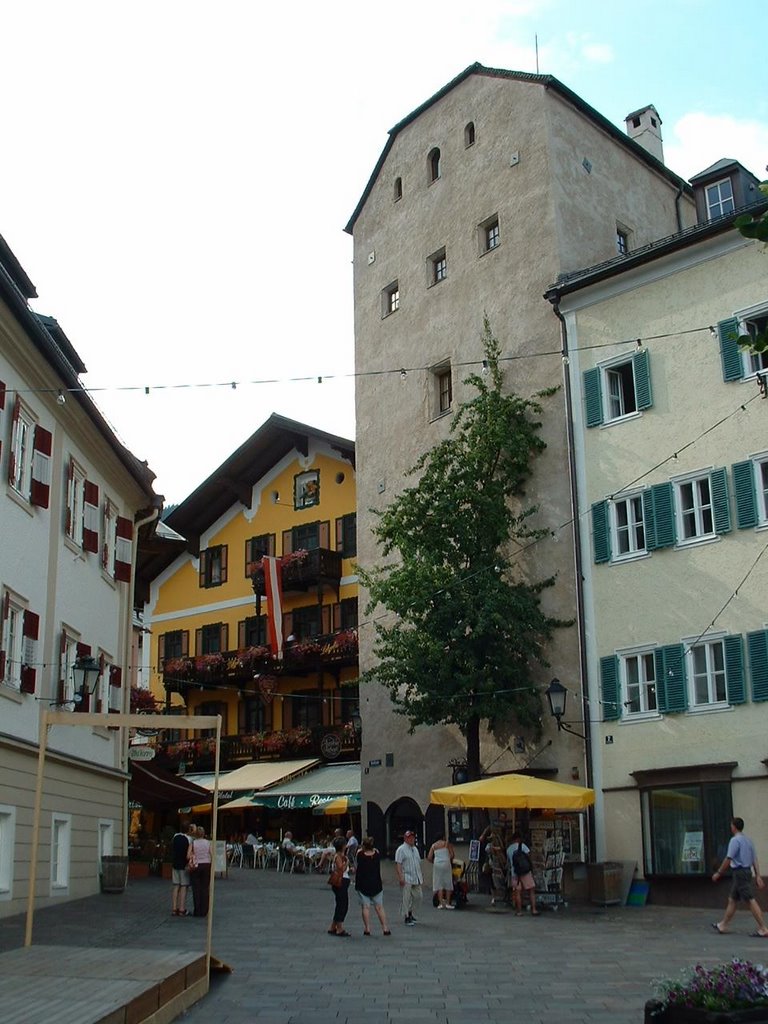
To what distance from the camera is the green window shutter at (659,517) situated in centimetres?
2697

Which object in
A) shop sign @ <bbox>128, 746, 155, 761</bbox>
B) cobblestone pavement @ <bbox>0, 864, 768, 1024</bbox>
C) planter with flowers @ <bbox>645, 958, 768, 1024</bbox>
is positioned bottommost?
cobblestone pavement @ <bbox>0, 864, 768, 1024</bbox>

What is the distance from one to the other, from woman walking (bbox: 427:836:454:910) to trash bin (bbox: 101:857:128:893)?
692cm

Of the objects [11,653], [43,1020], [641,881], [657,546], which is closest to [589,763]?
[641,881]

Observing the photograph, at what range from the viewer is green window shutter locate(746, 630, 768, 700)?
80.8 ft

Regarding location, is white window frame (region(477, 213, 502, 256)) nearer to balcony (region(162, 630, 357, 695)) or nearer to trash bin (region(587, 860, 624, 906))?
balcony (region(162, 630, 357, 695))

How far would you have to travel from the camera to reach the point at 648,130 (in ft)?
124

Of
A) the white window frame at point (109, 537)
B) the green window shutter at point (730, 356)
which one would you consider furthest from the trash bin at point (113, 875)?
the green window shutter at point (730, 356)

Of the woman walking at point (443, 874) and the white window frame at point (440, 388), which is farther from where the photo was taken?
the white window frame at point (440, 388)

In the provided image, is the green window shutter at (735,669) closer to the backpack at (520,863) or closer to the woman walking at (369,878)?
the backpack at (520,863)

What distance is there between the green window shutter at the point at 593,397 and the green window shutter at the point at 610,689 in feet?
18.1

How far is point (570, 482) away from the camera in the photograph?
29.6 metres

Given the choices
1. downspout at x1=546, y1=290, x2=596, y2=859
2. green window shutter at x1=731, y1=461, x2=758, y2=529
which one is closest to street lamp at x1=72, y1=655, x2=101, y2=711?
downspout at x1=546, y1=290, x2=596, y2=859

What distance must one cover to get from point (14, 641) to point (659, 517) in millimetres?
13651

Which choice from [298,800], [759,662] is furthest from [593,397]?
[298,800]
